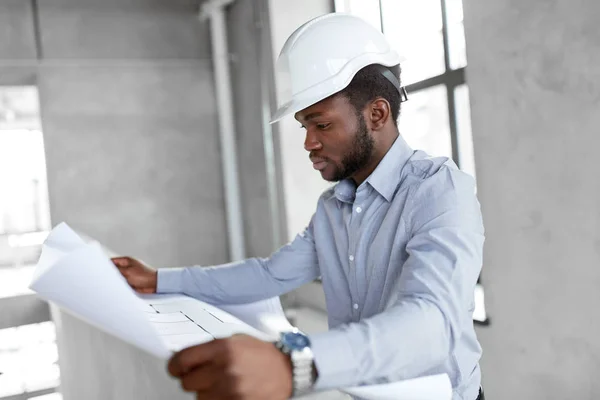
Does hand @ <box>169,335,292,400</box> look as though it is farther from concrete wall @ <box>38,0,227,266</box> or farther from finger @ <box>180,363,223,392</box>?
concrete wall @ <box>38,0,227,266</box>

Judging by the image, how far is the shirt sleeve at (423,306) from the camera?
65 centimetres

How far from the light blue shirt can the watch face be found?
1 centimetres

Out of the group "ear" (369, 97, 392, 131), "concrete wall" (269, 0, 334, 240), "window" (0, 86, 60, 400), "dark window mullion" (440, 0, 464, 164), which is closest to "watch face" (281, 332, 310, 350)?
"ear" (369, 97, 392, 131)

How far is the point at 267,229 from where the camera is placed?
3996 millimetres

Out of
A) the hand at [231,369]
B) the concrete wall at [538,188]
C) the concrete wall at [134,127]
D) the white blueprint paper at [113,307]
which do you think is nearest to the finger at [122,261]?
the white blueprint paper at [113,307]

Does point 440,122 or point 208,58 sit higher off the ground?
point 208,58

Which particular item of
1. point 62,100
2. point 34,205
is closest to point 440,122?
point 62,100

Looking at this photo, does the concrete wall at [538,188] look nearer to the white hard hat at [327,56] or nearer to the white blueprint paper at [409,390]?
the white hard hat at [327,56]

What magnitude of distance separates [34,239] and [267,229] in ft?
6.35

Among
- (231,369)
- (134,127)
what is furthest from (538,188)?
(134,127)

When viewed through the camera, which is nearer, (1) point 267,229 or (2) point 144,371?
(2) point 144,371

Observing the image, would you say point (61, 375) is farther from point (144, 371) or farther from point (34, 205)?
point (34, 205)

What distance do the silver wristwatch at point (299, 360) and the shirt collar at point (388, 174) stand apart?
0.56 metres

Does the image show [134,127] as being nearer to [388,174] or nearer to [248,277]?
[248,277]
